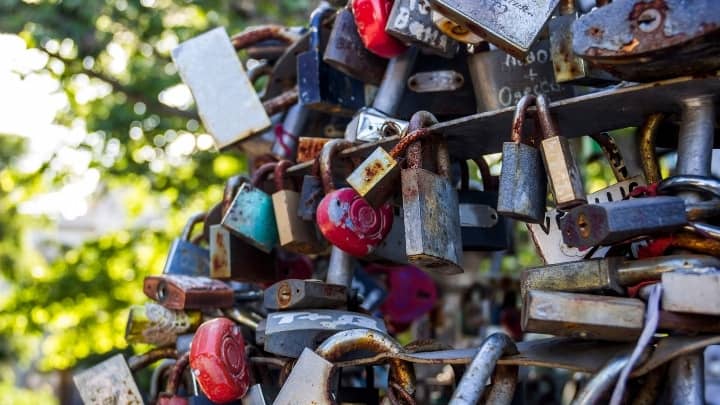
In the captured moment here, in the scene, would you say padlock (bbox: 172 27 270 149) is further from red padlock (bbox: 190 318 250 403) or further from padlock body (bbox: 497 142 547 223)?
padlock body (bbox: 497 142 547 223)

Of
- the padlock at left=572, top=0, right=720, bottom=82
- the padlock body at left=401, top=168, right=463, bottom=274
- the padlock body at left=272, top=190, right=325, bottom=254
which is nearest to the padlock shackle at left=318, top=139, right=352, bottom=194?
the padlock body at left=272, top=190, right=325, bottom=254

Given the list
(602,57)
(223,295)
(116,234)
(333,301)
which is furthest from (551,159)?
(116,234)

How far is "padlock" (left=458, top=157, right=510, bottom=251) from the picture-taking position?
1816mm

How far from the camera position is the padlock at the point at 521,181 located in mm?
1332

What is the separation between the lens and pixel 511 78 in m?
1.73

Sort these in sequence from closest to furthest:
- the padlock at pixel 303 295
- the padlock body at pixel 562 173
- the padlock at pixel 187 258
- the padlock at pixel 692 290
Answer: the padlock at pixel 692 290, the padlock body at pixel 562 173, the padlock at pixel 303 295, the padlock at pixel 187 258

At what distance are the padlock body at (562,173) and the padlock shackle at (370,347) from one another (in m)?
0.38

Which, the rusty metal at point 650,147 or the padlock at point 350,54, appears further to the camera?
the padlock at point 350,54

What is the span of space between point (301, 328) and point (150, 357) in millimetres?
628

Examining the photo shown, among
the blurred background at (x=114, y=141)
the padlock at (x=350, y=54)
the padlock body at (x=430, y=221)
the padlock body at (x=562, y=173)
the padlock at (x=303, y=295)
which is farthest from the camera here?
the blurred background at (x=114, y=141)

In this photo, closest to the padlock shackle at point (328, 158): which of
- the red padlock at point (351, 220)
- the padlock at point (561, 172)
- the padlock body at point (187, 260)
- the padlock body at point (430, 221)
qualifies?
the red padlock at point (351, 220)

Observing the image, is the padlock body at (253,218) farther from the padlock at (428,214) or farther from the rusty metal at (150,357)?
the padlock at (428,214)

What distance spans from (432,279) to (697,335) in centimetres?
201

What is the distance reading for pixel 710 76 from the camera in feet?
4.13
